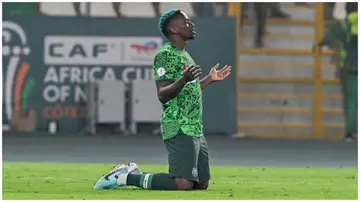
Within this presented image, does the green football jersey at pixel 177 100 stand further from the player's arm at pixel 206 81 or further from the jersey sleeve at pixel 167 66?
the player's arm at pixel 206 81

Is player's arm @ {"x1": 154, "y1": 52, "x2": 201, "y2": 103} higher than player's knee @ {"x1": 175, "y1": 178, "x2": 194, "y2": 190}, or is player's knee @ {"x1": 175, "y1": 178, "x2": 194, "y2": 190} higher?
player's arm @ {"x1": 154, "y1": 52, "x2": 201, "y2": 103}

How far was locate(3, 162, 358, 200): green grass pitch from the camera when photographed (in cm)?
991

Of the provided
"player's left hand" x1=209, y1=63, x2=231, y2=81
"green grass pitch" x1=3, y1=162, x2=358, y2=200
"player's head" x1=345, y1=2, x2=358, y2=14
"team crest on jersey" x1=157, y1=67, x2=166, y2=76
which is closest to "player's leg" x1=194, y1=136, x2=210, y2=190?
"green grass pitch" x1=3, y1=162, x2=358, y2=200

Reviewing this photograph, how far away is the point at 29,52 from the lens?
75.7 feet

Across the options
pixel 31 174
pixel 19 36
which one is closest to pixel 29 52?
pixel 19 36

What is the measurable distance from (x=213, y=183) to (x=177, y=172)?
5.05 feet

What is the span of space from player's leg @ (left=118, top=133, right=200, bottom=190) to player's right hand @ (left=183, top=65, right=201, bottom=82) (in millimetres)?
721

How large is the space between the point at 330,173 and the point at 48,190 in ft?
14.2

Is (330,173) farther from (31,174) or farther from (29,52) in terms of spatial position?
(29,52)

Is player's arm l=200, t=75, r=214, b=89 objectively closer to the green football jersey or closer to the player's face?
the green football jersey

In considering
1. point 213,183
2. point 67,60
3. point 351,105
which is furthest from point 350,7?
point 213,183

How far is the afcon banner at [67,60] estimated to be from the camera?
23000 millimetres

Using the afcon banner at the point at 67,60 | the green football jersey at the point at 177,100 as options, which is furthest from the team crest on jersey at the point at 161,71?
the afcon banner at the point at 67,60

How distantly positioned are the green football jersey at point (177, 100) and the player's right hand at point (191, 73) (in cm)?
52
